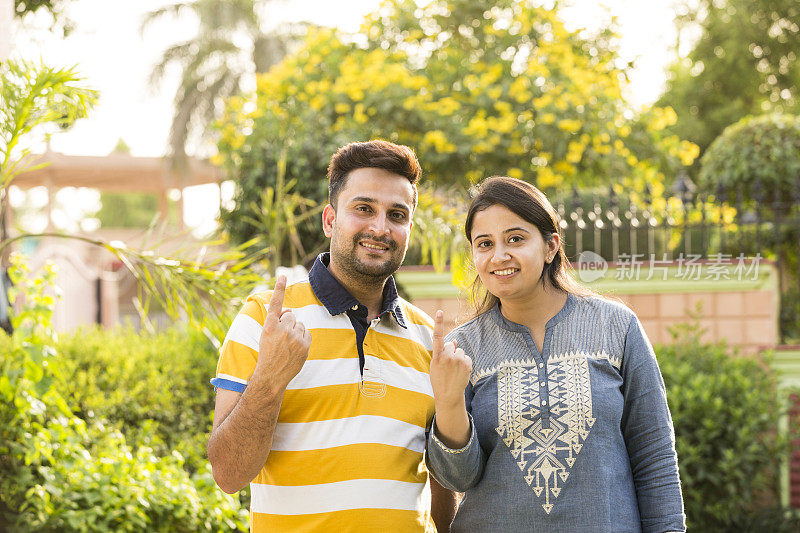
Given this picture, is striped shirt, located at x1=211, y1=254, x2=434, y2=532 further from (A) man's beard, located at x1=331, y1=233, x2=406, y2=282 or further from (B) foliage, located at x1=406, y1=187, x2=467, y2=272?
(B) foliage, located at x1=406, y1=187, x2=467, y2=272

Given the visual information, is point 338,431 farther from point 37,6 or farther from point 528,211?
point 37,6

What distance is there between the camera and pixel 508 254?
2.27 m

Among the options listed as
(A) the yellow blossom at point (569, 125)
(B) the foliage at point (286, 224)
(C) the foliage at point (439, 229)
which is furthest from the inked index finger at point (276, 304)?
(A) the yellow blossom at point (569, 125)

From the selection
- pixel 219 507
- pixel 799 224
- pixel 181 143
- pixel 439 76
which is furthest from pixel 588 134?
pixel 181 143

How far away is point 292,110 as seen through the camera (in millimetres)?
9258

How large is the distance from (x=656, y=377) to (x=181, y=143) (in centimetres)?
1516

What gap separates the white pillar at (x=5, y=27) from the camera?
4.41m

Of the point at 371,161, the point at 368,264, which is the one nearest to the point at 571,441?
the point at 368,264

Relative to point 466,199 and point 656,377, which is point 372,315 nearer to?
point 656,377

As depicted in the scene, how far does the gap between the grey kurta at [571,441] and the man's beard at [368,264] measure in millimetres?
410

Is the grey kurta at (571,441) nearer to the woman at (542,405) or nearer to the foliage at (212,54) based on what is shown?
the woman at (542,405)

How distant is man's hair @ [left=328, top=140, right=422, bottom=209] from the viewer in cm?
239

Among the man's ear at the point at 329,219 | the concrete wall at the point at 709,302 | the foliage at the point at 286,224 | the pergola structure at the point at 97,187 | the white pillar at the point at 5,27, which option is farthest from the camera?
the pergola structure at the point at 97,187

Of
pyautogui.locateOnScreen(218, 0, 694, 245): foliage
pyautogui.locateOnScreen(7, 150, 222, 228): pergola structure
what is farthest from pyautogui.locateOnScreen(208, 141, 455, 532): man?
pyautogui.locateOnScreen(7, 150, 222, 228): pergola structure
